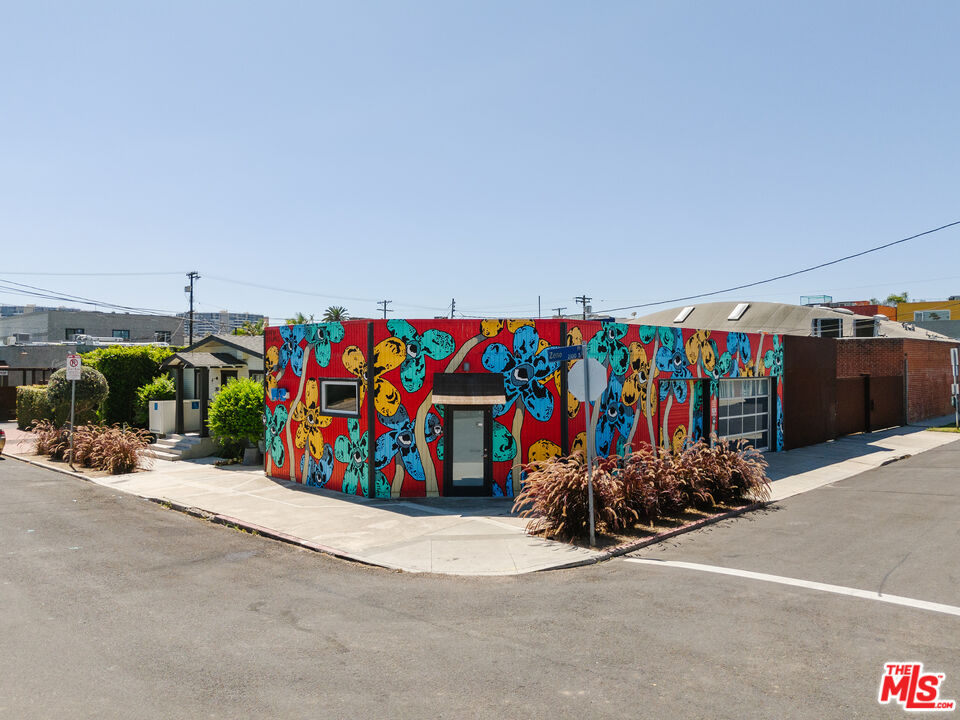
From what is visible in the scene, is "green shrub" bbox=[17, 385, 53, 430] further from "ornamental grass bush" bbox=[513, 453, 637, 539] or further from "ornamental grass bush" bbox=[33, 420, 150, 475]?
"ornamental grass bush" bbox=[513, 453, 637, 539]

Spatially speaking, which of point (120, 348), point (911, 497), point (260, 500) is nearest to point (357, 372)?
point (260, 500)

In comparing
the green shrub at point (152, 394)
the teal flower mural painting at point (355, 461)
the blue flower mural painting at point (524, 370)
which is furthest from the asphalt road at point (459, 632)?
the green shrub at point (152, 394)

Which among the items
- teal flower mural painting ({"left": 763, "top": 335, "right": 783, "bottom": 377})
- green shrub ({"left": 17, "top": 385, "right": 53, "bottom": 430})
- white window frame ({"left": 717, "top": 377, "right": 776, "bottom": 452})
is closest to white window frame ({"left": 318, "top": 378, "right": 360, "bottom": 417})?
white window frame ({"left": 717, "top": 377, "right": 776, "bottom": 452})

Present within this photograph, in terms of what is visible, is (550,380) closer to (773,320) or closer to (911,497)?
(911,497)

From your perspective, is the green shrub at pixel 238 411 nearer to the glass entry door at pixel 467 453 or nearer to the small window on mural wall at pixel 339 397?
the small window on mural wall at pixel 339 397

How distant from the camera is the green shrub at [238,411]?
18750 millimetres

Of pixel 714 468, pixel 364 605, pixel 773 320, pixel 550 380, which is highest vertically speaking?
pixel 773 320

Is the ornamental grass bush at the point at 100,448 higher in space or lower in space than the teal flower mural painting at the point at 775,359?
lower

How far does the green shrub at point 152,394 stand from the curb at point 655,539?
1965 centimetres

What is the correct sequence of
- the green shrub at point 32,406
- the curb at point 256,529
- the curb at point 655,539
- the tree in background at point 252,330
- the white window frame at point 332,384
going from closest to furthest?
the curb at point 655,539, the curb at point 256,529, the white window frame at point 332,384, the green shrub at point 32,406, the tree in background at point 252,330

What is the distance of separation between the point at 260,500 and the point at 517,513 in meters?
5.72

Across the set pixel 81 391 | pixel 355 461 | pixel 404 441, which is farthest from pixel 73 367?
pixel 404 441

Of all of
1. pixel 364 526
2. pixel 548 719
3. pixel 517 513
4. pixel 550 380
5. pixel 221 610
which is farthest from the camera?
pixel 550 380

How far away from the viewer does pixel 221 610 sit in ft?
24.7
